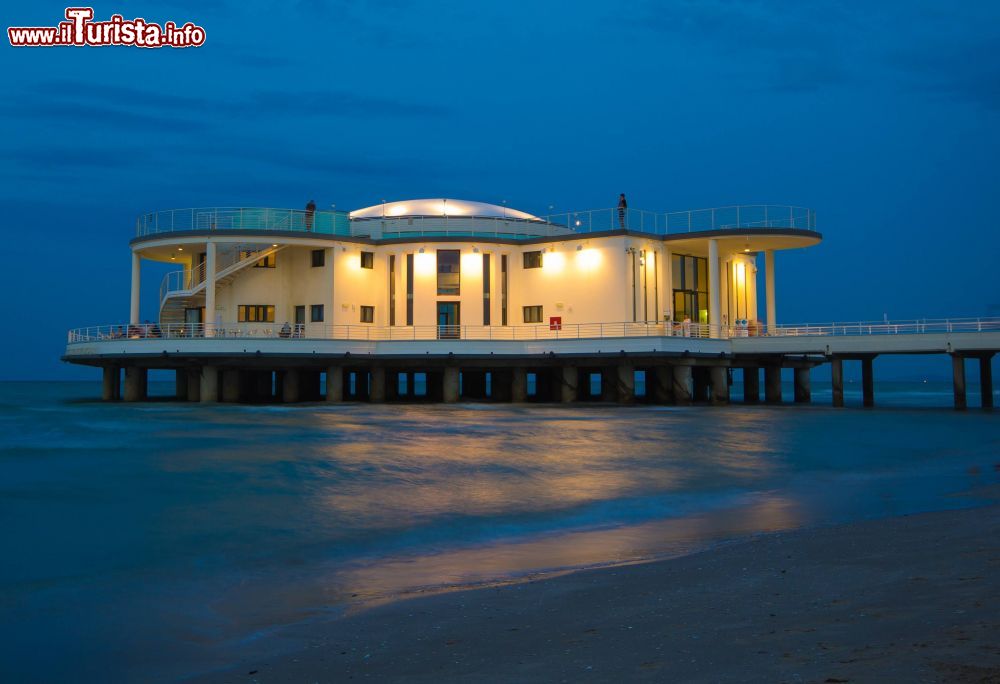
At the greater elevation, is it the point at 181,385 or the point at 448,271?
the point at 448,271

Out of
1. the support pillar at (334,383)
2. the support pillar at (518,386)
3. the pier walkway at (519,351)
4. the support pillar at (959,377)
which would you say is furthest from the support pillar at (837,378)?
the support pillar at (334,383)

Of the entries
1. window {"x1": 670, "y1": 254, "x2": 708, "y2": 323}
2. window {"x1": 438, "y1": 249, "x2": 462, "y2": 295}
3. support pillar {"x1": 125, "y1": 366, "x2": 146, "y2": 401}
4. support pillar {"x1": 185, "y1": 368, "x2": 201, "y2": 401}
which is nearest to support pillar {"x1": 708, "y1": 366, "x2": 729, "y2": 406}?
window {"x1": 670, "y1": 254, "x2": 708, "y2": 323}

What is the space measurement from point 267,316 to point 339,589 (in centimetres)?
3866

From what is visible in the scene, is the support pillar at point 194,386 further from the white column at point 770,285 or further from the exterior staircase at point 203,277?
the white column at point 770,285

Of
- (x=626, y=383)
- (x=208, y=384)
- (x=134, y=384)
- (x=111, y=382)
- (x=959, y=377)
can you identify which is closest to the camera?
(x=959, y=377)

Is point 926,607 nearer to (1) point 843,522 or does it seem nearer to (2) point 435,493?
(1) point 843,522

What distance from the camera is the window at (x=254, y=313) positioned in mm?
46906

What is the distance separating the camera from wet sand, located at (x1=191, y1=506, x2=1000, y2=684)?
5438 mm

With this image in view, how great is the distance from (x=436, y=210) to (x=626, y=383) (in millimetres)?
14836

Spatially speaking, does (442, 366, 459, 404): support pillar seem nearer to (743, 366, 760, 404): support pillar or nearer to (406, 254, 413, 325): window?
(406, 254, 413, 325): window

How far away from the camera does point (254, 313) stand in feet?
154

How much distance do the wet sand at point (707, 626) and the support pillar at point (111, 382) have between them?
144 ft

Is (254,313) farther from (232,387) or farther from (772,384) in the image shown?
(772,384)

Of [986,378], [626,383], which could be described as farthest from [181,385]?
[986,378]
